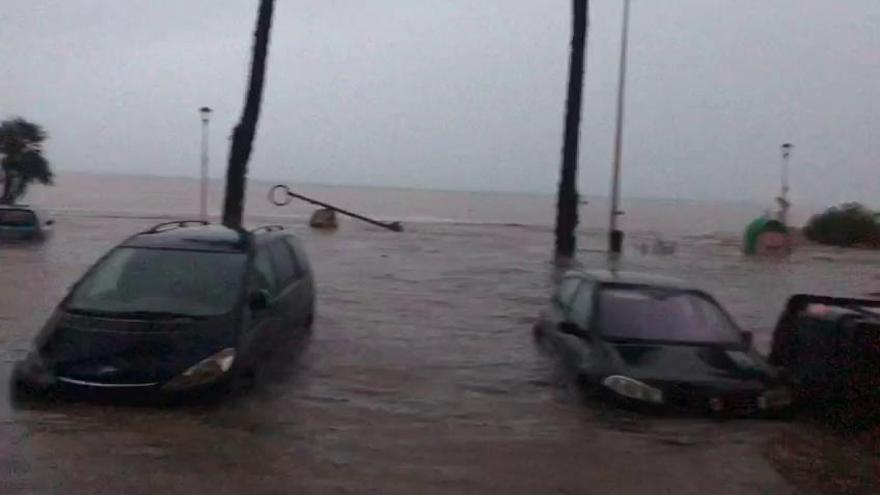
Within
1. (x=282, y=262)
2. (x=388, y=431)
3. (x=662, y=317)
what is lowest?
(x=388, y=431)

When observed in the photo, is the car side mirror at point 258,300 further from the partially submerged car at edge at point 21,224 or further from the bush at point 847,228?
the bush at point 847,228

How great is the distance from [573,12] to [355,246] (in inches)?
350

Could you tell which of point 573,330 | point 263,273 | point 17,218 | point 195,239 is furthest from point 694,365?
point 17,218

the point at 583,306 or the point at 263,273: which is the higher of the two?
the point at 263,273

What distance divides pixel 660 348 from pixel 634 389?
2.81 ft

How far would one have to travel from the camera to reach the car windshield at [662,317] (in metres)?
12.3

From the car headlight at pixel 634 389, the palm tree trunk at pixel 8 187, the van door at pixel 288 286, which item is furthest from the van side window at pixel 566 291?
the palm tree trunk at pixel 8 187

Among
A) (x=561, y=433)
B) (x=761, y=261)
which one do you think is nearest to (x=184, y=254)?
(x=561, y=433)

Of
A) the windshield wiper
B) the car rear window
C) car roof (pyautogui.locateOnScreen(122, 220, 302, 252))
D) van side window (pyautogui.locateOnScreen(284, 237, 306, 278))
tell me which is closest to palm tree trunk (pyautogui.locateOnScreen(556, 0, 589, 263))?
the car rear window

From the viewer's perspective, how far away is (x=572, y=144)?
30.2 m

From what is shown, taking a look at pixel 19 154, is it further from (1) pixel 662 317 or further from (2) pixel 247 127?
(1) pixel 662 317

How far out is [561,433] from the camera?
1048cm

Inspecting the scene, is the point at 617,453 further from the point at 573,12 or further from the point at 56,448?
the point at 573,12

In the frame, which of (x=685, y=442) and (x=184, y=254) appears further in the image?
(x=184, y=254)
